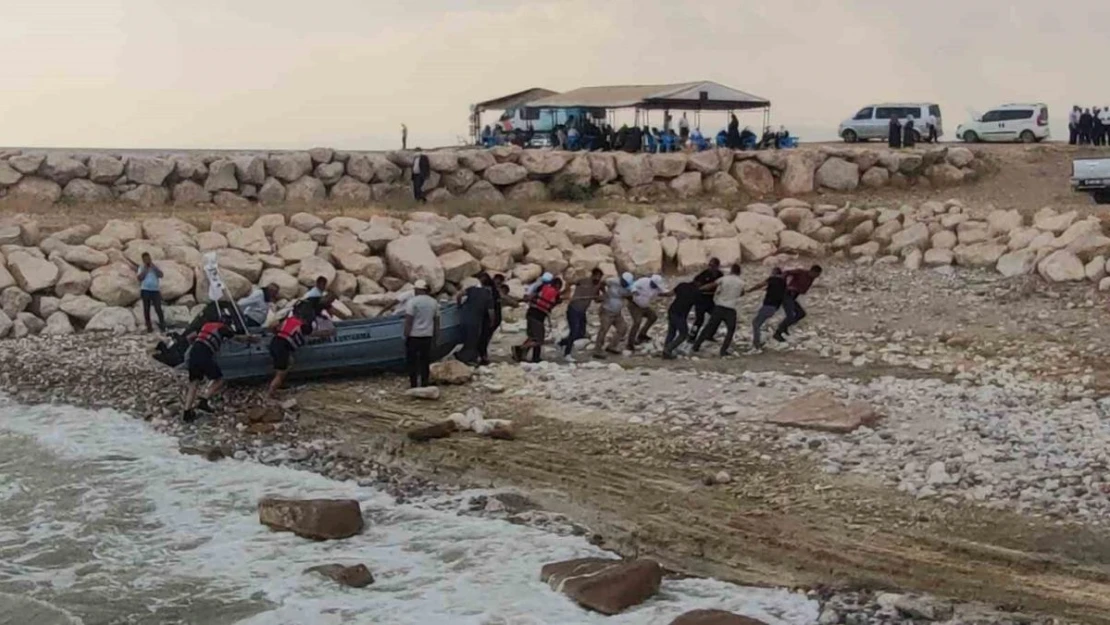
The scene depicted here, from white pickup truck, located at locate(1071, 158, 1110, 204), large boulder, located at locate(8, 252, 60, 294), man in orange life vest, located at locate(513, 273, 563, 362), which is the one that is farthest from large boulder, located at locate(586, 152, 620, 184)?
large boulder, located at locate(8, 252, 60, 294)

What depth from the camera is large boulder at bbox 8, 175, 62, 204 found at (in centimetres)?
2870

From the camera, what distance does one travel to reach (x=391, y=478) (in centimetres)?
1365

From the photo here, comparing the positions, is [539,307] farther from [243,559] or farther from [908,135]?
[908,135]

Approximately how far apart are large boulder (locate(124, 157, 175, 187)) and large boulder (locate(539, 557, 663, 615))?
22.0 meters

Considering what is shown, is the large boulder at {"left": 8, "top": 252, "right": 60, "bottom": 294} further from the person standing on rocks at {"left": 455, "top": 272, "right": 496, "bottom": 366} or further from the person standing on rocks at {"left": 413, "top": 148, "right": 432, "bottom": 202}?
the person standing on rocks at {"left": 413, "top": 148, "right": 432, "bottom": 202}

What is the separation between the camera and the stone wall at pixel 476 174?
29641 mm

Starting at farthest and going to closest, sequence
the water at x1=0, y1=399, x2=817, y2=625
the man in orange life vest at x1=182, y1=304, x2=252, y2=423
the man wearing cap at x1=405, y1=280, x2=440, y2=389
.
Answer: the man wearing cap at x1=405, y1=280, x2=440, y2=389 → the man in orange life vest at x1=182, y1=304, x2=252, y2=423 → the water at x1=0, y1=399, x2=817, y2=625

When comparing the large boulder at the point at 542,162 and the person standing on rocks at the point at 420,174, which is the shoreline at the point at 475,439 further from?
the large boulder at the point at 542,162

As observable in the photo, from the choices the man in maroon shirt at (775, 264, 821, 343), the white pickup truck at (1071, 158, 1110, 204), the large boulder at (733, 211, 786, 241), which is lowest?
the man in maroon shirt at (775, 264, 821, 343)

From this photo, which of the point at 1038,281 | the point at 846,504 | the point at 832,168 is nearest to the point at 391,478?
the point at 846,504

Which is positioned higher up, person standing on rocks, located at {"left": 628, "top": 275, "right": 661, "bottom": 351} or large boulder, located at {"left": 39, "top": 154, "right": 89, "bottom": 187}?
large boulder, located at {"left": 39, "top": 154, "right": 89, "bottom": 187}

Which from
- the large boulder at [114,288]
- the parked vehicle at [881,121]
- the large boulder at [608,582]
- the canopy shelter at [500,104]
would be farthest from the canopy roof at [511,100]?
the large boulder at [608,582]

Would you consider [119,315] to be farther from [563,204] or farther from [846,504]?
[846,504]

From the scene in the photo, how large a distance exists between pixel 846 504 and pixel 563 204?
19256 mm
